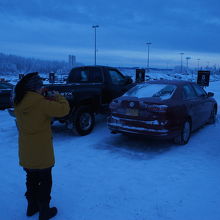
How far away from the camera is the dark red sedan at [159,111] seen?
552 cm

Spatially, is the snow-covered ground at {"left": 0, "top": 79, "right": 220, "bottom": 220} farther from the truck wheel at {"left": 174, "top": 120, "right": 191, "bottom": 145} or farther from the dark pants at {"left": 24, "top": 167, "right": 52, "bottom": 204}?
the dark pants at {"left": 24, "top": 167, "right": 52, "bottom": 204}

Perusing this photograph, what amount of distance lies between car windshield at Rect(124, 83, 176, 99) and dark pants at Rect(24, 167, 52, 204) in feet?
11.9

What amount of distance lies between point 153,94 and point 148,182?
249cm

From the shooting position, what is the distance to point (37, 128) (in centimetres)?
281

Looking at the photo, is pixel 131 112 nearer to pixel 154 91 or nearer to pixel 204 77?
pixel 154 91

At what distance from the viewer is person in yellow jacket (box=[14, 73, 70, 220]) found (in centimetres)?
272

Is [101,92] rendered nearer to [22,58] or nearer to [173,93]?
[173,93]

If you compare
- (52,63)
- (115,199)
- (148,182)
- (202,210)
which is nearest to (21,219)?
(115,199)

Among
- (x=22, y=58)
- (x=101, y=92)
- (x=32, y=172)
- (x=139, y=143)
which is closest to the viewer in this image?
(x=32, y=172)

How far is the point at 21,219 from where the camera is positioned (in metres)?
3.17

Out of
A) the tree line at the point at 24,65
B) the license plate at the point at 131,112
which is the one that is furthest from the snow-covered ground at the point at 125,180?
the tree line at the point at 24,65

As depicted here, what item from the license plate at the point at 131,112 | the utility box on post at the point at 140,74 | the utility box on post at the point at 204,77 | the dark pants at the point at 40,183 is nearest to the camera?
the dark pants at the point at 40,183

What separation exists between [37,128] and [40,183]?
26.7 inches

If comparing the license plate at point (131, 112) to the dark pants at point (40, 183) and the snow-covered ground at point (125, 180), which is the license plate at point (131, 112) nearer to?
the snow-covered ground at point (125, 180)
